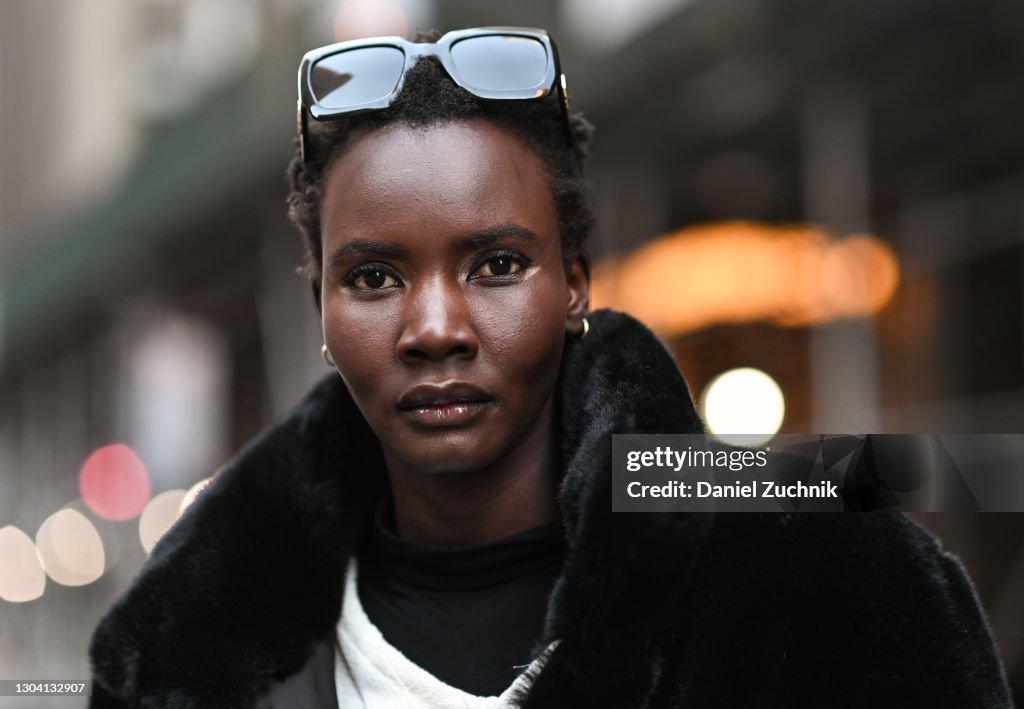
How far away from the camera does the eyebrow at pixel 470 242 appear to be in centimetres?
237

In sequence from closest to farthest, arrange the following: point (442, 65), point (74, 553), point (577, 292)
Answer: point (442, 65) < point (577, 292) < point (74, 553)

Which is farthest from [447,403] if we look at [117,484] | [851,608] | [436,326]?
[117,484]

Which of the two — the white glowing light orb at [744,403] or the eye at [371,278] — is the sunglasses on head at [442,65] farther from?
the white glowing light orb at [744,403]

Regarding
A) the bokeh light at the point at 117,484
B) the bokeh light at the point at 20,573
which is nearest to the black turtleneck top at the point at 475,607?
the bokeh light at the point at 117,484

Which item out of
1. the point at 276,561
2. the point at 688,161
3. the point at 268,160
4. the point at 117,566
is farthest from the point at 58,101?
the point at 276,561

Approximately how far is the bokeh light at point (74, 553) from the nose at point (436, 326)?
52.5ft

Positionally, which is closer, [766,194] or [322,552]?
[322,552]

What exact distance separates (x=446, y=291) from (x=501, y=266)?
0.44 feet

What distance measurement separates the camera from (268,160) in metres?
11.6

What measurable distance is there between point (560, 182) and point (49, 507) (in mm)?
22999

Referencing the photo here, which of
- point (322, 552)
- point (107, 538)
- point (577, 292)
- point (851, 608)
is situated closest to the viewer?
point (851, 608)

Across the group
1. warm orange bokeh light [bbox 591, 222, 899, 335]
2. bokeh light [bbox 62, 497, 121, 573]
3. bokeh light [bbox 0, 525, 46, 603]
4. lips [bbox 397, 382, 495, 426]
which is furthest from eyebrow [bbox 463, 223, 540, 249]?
bokeh light [bbox 0, 525, 46, 603]

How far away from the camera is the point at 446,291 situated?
236cm

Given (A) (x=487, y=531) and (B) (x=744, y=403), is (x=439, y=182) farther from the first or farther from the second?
(B) (x=744, y=403)
